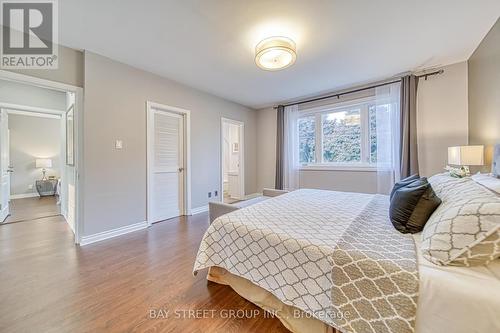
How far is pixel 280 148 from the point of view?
4.93m

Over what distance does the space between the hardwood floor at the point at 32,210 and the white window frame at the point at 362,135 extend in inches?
217

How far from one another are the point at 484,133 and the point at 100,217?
16.9 ft

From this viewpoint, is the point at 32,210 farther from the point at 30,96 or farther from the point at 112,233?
the point at 112,233

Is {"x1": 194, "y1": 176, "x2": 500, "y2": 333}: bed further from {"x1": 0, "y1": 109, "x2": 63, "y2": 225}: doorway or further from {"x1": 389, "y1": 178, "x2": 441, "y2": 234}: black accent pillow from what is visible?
{"x1": 0, "y1": 109, "x2": 63, "y2": 225}: doorway

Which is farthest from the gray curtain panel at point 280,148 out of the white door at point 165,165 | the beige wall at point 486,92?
the beige wall at point 486,92

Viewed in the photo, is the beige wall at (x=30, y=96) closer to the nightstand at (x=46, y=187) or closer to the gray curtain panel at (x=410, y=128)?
the nightstand at (x=46, y=187)

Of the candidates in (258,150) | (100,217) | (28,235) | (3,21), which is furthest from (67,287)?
(258,150)

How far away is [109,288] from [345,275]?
1.91 meters

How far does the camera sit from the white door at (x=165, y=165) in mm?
3387

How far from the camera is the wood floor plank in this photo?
1334mm

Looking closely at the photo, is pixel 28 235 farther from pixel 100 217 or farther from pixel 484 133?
pixel 484 133

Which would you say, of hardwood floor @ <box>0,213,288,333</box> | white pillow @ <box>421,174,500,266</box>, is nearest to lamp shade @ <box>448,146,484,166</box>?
white pillow @ <box>421,174,500,266</box>

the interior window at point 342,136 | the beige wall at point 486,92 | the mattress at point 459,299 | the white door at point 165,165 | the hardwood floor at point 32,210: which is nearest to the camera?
the mattress at point 459,299

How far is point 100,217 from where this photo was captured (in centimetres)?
273
